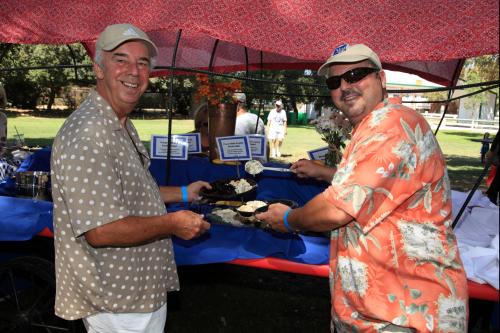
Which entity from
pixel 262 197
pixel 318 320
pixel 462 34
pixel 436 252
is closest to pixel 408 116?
pixel 436 252

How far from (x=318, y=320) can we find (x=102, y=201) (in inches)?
114

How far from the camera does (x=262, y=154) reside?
4035 mm

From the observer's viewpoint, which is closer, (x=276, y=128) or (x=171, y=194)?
(x=171, y=194)

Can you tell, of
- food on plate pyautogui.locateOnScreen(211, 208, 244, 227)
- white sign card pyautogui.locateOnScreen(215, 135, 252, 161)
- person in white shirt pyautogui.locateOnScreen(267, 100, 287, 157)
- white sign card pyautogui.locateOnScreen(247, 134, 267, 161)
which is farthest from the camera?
person in white shirt pyautogui.locateOnScreen(267, 100, 287, 157)

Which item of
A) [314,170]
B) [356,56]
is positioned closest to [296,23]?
[314,170]

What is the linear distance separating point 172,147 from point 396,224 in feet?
9.38

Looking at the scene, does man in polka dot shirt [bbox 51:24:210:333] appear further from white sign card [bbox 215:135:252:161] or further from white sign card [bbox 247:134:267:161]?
white sign card [bbox 247:134:267:161]

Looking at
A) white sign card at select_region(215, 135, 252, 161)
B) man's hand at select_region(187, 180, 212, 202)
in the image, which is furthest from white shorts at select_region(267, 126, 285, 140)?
man's hand at select_region(187, 180, 212, 202)

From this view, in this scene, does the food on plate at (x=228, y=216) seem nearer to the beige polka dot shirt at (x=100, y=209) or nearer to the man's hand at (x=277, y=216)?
the man's hand at (x=277, y=216)

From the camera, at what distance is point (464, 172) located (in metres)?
12.0

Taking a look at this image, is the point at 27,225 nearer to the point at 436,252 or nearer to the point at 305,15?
the point at 305,15

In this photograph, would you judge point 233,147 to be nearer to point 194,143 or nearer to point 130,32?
point 194,143

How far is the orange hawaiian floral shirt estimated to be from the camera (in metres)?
1.40

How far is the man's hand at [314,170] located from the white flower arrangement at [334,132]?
479 mm
